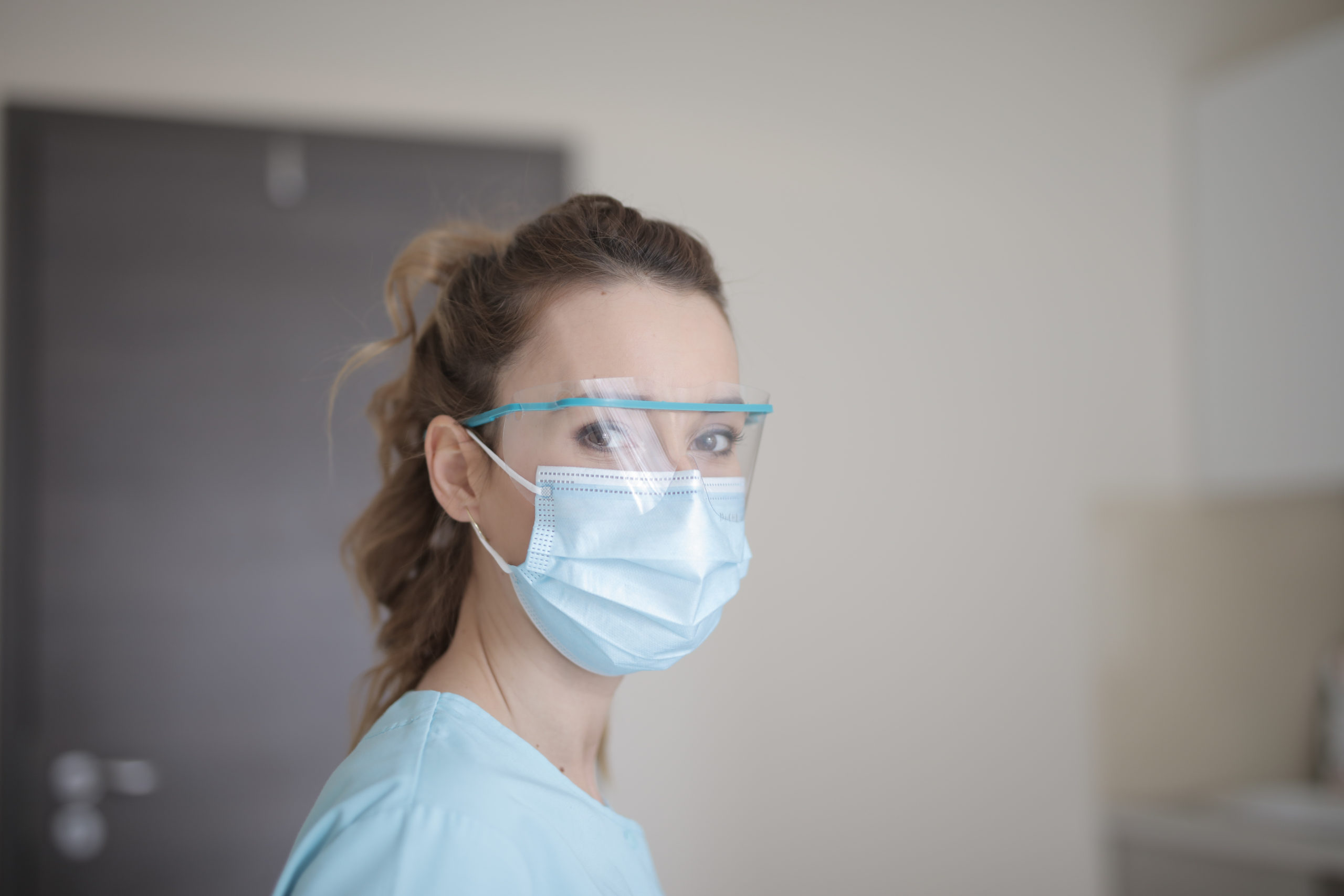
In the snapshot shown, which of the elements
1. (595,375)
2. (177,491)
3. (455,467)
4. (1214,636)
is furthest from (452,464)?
(1214,636)

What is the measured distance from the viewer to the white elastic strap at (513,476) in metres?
1.03

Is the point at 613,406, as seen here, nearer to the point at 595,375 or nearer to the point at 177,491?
the point at 595,375

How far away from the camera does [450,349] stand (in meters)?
1.17

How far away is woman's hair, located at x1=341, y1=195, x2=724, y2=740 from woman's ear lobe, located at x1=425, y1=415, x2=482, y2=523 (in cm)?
2

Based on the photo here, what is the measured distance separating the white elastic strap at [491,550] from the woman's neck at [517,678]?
2cm

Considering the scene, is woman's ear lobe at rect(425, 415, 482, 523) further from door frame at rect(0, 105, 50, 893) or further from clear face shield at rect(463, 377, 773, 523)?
door frame at rect(0, 105, 50, 893)

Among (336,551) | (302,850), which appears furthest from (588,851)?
A: (336,551)

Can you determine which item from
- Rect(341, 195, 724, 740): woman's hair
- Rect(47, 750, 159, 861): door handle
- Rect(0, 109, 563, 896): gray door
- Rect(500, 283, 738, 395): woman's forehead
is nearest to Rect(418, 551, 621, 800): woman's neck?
Rect(341, 195, 724, 740): woman's hair

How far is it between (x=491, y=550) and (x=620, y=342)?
0.26 meters

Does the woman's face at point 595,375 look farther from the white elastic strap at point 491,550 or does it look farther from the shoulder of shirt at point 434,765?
the shoulder of shirt at point 434,765

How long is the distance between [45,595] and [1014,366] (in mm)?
2180

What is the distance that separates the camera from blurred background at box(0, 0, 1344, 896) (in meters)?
1.89

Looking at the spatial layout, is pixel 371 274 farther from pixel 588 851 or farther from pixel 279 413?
pixel 588 851

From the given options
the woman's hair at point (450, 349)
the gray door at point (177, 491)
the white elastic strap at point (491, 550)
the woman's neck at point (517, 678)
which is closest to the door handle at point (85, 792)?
the gray door at point (177, 491)
